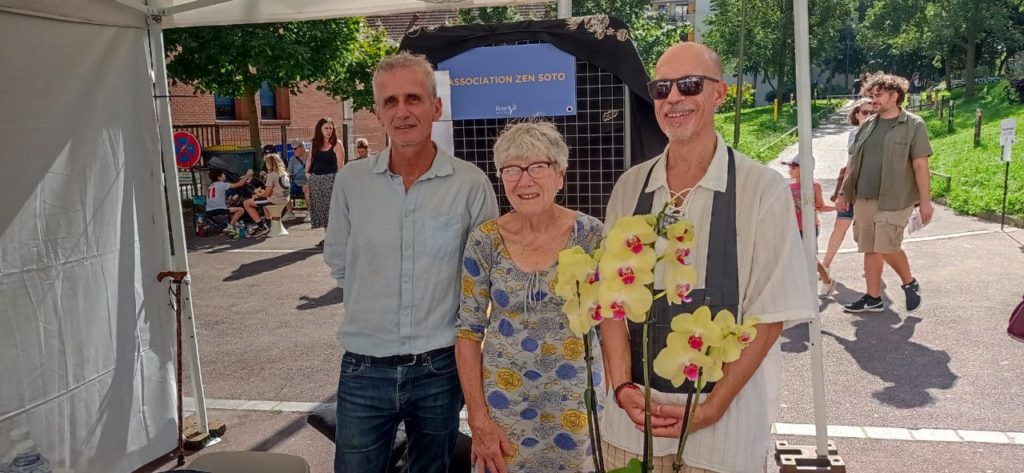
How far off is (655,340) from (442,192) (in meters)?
0.91

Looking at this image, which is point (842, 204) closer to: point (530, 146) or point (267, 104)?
point (530, 146)

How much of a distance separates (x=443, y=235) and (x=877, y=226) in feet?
16.3

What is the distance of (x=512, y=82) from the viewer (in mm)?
3201

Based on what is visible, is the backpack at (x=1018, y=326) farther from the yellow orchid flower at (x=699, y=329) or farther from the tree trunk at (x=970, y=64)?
the tree trunk at (x=970, y=64)

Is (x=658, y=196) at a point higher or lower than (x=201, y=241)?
higher

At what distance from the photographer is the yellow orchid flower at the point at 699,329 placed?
1082mm

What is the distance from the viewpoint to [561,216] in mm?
2258

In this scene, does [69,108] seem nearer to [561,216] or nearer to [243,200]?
[561,216]

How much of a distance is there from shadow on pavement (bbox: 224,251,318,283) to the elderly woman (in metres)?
7.41

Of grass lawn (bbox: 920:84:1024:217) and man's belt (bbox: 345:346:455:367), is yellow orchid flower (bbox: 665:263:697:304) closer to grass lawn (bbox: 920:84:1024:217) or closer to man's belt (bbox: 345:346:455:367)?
man's belt (bbox: 345:346:455:367)

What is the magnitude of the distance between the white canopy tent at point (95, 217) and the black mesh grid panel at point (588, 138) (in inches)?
28.1

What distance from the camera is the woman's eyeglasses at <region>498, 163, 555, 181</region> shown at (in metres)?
2.13

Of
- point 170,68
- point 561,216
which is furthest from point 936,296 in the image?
point 170,68

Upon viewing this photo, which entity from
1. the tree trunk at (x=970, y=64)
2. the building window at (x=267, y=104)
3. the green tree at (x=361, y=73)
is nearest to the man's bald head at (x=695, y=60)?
the green tree at (x=361, y=73)
